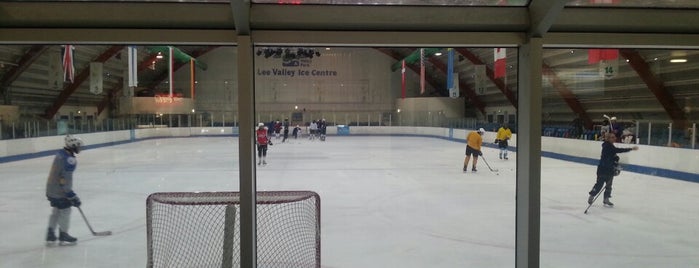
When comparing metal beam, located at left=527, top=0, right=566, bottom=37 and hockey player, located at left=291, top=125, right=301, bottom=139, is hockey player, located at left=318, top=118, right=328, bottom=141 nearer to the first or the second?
hockey player, located at left=291, top=125, right=301, bottom=139

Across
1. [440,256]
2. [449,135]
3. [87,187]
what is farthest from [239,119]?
[449,135]

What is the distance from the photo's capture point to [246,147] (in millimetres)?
2396

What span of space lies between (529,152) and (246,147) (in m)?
1.41

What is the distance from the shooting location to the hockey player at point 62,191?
4.54 m

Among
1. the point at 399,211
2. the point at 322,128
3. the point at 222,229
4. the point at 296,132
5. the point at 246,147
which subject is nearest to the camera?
the point at 246,147

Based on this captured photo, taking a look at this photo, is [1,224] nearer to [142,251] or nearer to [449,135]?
[142,251]

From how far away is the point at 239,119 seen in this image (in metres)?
2.39

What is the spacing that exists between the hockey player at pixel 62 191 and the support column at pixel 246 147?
2930 mm

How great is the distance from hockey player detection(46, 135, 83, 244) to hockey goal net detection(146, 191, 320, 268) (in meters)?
1.24

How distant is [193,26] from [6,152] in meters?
13.1

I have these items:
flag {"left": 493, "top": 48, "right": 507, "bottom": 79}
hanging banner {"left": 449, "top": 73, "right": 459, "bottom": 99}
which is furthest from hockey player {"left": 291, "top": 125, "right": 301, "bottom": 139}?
flag {"left": 493, "top": 48, "right": 507, "bottom": 79}

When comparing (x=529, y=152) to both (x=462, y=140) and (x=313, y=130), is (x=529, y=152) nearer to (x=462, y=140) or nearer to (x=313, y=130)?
(x=313, y=130)

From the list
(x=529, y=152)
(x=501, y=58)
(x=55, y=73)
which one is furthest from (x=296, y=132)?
(x=529, y=152)

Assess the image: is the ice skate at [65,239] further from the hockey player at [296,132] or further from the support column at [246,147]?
the hockey player at [296,132]
